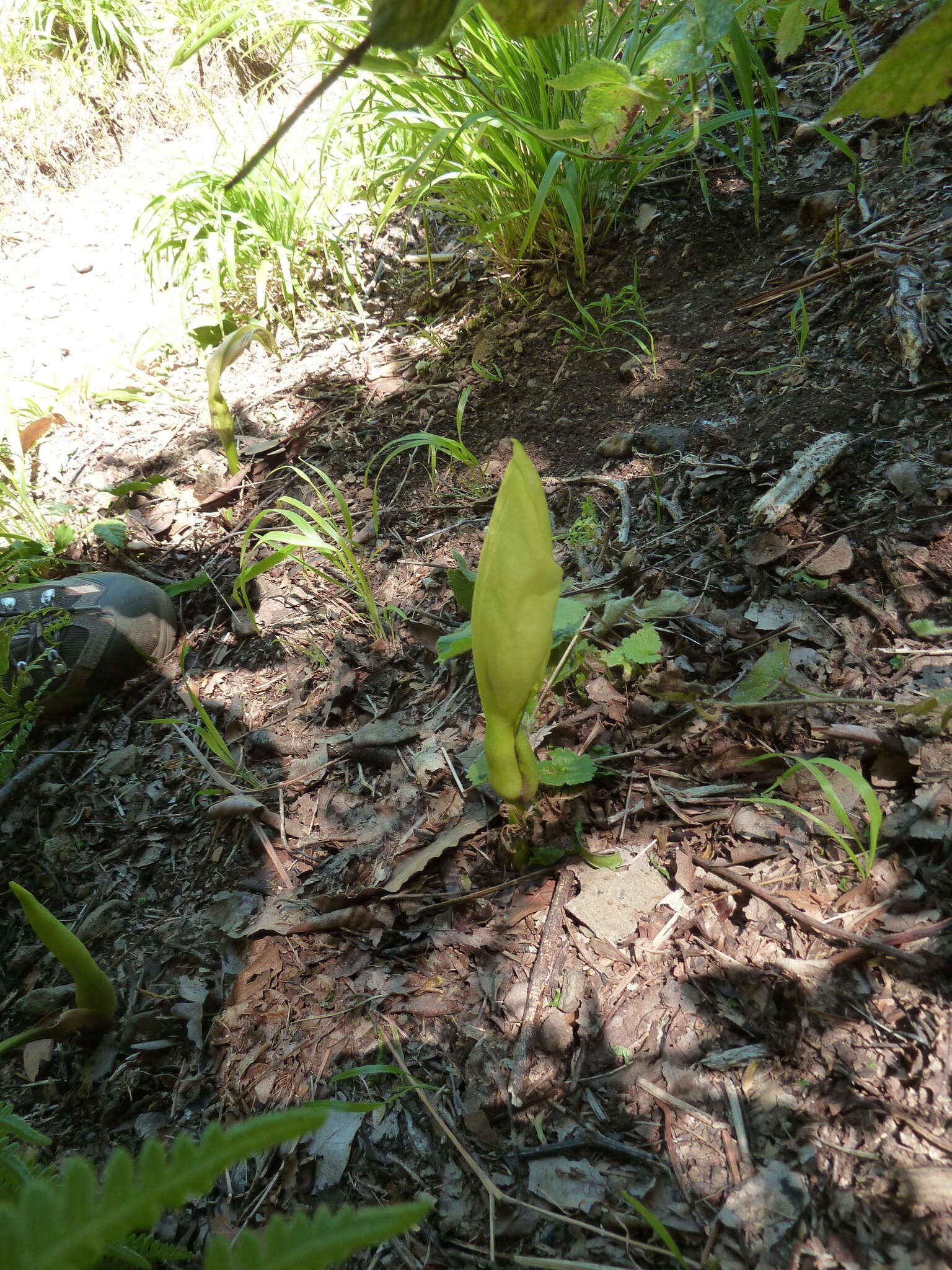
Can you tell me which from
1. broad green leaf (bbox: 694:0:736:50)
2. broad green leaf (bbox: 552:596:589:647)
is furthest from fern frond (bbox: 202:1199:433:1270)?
broad green leaf (bbox: 694:0:736:50)

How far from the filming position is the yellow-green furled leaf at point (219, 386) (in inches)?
73.0

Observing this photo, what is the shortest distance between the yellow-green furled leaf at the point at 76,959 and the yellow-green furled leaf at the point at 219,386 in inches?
48.3

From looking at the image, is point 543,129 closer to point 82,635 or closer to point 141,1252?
point 82,635

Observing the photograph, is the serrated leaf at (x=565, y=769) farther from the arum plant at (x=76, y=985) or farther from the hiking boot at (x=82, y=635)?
the hiking boot at (x=82, y=635)

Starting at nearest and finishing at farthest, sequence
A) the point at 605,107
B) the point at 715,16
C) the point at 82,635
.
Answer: the point at 715,16 → the point at 605,107 → the point at 82,635

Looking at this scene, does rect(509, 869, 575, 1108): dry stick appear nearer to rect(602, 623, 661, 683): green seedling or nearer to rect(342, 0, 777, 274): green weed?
rect(602, 623, 661, 683): green seedling

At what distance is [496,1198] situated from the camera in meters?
0.73

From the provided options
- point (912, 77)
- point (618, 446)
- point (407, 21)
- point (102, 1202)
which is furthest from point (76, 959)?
point (618, 446)

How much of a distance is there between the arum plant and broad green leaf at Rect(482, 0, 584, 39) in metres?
0.90

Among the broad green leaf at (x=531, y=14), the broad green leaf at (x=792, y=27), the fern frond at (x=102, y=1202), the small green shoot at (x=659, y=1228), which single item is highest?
the broad green leaf at (x=531, y=14)

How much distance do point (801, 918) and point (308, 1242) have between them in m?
0.60

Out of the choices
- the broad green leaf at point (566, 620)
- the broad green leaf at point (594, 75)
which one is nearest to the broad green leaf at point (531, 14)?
the broad green leaf at point (566, 620)

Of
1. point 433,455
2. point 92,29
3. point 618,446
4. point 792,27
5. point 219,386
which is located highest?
point 92,29

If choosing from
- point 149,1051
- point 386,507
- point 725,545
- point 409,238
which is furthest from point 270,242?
point 149,1051
